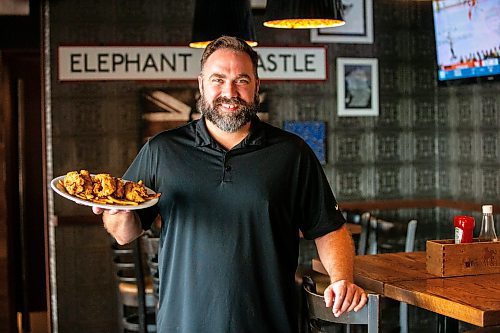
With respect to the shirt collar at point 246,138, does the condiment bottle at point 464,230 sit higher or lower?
lower

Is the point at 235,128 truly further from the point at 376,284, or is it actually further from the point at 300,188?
the point at 376,284

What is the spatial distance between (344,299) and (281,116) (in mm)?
4410

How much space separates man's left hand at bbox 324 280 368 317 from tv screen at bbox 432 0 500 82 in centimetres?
364

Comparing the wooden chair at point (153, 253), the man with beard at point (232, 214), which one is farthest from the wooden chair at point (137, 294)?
the man with beard at point (232, 214)

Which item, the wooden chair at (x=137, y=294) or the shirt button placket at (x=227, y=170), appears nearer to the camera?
the shirt button placket at (x=227, y=170)

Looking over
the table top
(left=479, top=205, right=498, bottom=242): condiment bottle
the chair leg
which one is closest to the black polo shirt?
the table top

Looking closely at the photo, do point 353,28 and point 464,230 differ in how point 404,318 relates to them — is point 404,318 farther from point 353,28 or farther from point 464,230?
point 353,28

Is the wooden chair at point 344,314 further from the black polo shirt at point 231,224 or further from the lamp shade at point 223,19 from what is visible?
the lamp shade at point 223,19

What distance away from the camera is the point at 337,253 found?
299 cm

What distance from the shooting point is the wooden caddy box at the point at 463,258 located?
3564 mm

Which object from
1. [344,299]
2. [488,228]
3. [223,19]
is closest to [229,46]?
[344,299]

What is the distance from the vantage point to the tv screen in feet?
19.7

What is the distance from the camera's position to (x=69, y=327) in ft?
22.4

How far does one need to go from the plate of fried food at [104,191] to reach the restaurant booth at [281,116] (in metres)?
3.94
